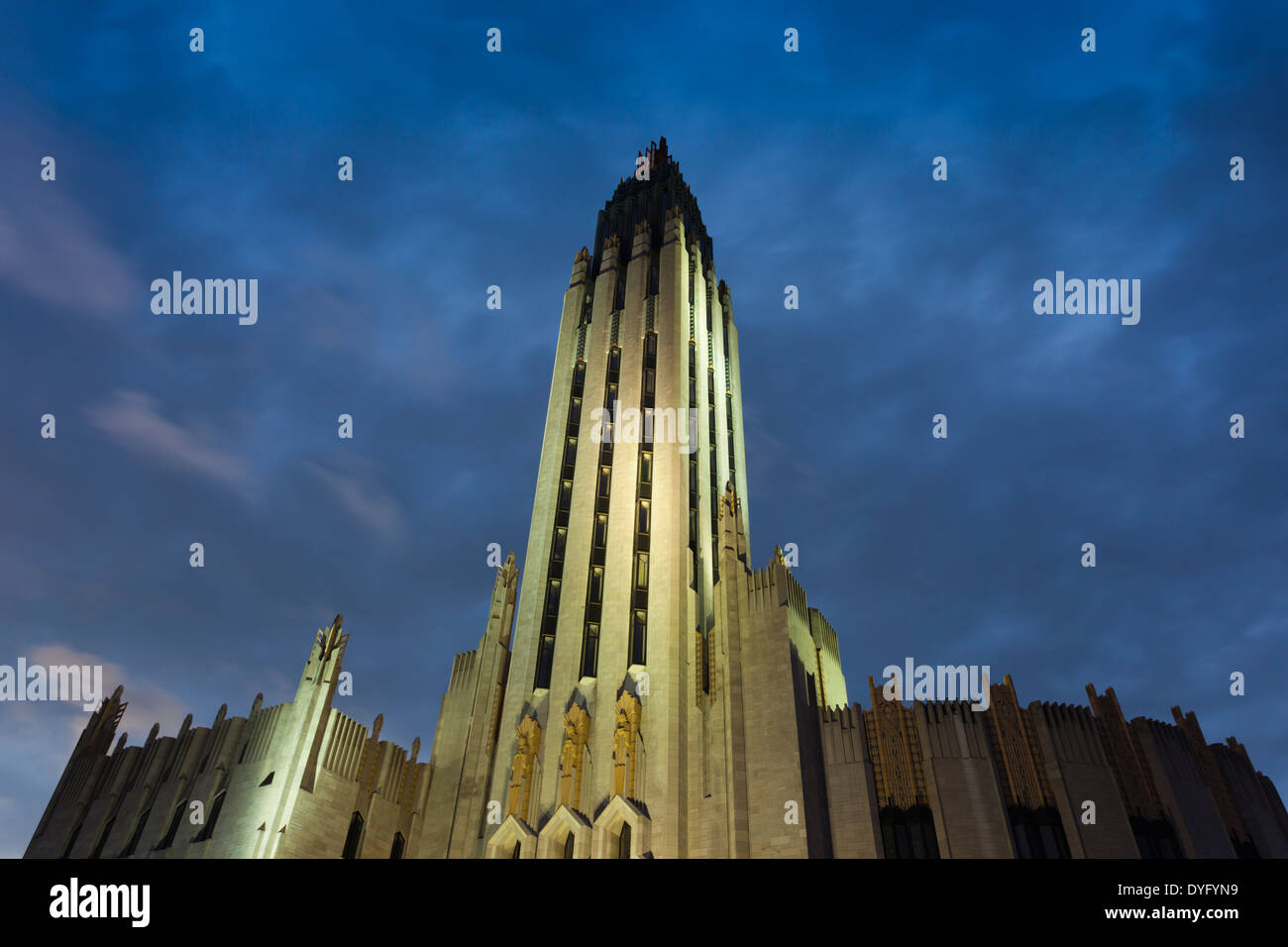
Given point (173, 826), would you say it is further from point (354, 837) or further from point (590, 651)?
point (590, 651)

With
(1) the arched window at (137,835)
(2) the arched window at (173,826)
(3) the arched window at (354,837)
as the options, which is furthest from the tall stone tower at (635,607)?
(1) the arched window at (137,835)

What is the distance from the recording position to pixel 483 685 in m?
50.3

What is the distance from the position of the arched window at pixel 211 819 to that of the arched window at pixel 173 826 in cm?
227

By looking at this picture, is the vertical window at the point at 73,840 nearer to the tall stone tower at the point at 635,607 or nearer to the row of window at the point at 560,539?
the tall stone tower at the point at 635,607

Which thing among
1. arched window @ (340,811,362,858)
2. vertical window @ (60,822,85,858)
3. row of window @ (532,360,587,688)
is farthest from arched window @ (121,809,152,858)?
row of window @ (532,360,587,688)

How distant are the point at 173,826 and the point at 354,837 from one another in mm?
10068

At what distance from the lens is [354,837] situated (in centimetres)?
4612

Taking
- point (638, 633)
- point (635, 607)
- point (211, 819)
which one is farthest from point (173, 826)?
point (635, 607)

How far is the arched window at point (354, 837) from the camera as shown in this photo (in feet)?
148

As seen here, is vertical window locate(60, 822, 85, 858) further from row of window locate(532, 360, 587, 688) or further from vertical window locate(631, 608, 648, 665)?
vertical window locate(631, 608, 648, 665)
